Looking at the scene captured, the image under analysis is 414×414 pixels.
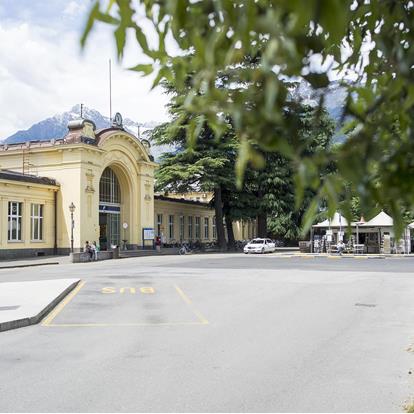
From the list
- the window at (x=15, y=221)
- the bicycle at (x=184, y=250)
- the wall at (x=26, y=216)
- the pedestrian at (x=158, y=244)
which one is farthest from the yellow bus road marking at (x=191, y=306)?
the pedestrian at (x=158, y=244)

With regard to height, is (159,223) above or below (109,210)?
below

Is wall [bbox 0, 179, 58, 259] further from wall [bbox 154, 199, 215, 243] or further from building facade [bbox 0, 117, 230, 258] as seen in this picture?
wall [bbox 154, 199, 215, 243]

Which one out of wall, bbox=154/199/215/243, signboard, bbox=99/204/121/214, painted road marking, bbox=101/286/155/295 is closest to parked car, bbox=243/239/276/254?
wall, bbox=154/199/215/243

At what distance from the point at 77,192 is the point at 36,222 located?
3.84m

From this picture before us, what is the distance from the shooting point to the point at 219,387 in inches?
248

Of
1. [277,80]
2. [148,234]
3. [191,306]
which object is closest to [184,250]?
[148,234]

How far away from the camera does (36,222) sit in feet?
139

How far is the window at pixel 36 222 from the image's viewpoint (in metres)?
41.9

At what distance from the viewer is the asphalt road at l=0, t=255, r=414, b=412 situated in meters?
5.86

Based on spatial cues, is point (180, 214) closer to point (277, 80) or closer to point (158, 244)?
point (158, 244)

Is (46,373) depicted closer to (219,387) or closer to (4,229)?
(219,387)

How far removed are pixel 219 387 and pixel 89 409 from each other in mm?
1526

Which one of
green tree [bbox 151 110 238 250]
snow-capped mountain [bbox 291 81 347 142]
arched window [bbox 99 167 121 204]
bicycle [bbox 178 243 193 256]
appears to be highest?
green tree [bbox 151 110 238 250]

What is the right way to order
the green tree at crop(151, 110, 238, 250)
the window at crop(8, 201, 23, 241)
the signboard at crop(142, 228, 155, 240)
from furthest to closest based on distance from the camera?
the green tree at crop(151, 110, 238, 250) → the signboard at crop(142, 228, 155, 240) → the window at crop(8, 201, 23, 241)
